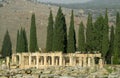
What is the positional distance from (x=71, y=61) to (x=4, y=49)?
22.0 meters

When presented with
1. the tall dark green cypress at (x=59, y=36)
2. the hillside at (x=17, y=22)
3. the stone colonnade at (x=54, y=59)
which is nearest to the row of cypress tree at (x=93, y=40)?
the tall dark green cypress at (x=59, y=36)

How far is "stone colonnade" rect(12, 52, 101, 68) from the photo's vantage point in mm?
61062

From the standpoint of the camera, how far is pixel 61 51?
64938 millimetres

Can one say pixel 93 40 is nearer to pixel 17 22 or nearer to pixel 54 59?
pixel 54 59

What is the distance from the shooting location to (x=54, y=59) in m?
62.7

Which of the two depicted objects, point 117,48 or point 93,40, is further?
point 93,40

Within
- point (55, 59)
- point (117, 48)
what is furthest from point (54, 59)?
point (117, 48)

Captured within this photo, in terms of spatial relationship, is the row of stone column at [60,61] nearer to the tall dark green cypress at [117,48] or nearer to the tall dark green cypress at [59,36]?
the tall dark green cypress at [59,36]

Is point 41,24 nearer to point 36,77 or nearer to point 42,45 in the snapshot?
point 42,45

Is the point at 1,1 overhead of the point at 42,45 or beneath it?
overhead

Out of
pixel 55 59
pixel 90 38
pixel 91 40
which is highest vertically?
pixel 90 38

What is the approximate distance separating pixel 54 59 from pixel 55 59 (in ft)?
1.50

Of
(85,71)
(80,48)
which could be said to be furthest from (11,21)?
(85,71)

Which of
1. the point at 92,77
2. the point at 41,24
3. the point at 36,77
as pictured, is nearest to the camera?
the point at 36,77
